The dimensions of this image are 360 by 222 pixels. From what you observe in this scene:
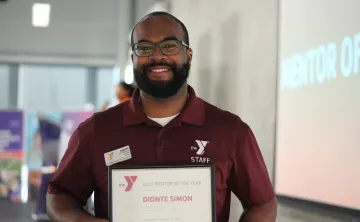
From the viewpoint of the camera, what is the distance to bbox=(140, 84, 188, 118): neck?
1744 mm

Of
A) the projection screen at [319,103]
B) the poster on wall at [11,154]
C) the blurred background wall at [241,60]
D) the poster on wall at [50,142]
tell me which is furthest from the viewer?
the poster on wall at [11,154]

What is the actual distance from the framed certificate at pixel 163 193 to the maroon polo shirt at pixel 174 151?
0.07m

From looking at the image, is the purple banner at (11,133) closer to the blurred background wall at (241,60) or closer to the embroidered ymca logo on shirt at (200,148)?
the blurred background wall at (241,60)

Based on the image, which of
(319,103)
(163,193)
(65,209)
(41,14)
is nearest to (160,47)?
(163,193)

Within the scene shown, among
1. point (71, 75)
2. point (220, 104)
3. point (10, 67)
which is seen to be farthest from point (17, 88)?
point (220, 104)

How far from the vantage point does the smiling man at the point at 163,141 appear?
5.52 ft

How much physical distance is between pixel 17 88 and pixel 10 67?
449 mm

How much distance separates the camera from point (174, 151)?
1.69 m

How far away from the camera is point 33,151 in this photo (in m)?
7.91

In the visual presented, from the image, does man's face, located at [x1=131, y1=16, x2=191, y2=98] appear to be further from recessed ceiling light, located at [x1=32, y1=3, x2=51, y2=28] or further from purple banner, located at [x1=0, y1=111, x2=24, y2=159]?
recessed ceiling light, located at [x1=32, y1=3, x2=51, y2=28]

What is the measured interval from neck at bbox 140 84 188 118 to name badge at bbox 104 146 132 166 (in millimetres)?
157

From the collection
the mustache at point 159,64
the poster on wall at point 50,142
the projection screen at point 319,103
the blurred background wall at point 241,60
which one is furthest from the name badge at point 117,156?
the poster on wall at point 50,142

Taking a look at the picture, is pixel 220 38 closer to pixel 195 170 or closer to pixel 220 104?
pixel 220 104

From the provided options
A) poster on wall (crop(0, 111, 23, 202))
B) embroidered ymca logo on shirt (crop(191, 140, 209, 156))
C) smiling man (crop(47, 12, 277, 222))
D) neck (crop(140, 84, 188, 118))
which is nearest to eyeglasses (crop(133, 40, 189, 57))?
smiling man (crop(47, 12, 277, 222))
